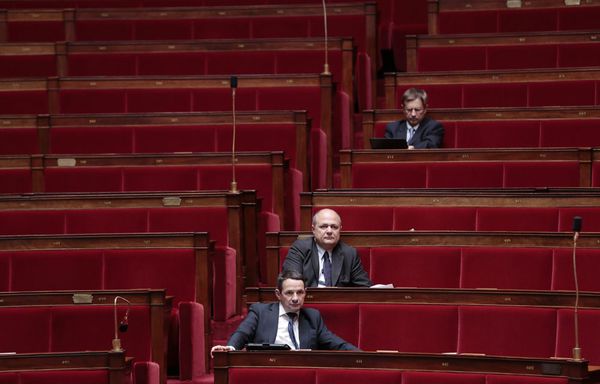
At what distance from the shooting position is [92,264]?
1134 millimetres

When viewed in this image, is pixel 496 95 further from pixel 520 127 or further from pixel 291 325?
pixel 291 325

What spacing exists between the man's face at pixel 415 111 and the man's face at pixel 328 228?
297mm

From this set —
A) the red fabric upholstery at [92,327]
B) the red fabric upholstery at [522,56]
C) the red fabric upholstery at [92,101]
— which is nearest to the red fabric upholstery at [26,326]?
the red fabric upholstery at [92,327]

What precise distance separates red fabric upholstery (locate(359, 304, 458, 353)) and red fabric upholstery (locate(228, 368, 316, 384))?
160mm

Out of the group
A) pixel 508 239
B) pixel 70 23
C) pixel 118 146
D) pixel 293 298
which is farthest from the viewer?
pixel 70 23

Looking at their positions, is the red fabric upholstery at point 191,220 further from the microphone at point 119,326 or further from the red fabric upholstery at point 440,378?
the red fabric upholstery at point 440,378

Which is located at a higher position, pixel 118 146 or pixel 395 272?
pixel 118 146

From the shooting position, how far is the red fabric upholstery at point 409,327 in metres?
1.02

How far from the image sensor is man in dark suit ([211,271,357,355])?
1.00 meters

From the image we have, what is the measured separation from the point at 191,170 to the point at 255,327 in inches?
13.5

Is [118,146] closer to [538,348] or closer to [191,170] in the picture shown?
[191,170]

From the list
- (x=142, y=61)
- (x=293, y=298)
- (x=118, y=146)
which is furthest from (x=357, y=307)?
(x=142, y=61)

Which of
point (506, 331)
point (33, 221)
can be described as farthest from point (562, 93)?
point (33, 221)

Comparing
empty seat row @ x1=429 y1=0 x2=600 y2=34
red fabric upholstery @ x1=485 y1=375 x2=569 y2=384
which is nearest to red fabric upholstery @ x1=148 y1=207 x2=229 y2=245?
red fabric upholstery @ x1=485 y1=375 x2=569 y2=384
